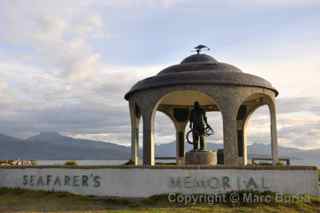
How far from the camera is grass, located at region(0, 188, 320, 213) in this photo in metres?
17.3

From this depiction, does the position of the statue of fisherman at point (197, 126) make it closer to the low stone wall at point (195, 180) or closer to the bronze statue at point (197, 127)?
the bronze statue at point (197, 127)

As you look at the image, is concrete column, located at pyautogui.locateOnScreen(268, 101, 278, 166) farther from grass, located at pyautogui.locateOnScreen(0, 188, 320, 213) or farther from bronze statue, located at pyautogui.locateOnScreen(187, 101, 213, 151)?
grass, located at pyautogui.locateOnScreen(0, 188, 320, 213)

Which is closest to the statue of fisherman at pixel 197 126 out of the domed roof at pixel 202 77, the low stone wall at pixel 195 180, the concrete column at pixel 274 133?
the domed roof at pixel 202 77

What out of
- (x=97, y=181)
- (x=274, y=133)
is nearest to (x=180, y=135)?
(x=274, y=133)

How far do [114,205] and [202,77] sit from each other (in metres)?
9.67

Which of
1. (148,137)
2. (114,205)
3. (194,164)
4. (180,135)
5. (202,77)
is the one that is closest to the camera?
(114,205)

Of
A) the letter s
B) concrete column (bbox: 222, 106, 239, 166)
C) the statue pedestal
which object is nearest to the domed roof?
concrete column (bbox: 222, 106, 239, 166)

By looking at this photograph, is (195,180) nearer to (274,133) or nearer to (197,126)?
(197,126)

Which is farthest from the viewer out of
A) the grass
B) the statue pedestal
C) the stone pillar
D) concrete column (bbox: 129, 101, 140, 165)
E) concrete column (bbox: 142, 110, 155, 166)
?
the stone pillar

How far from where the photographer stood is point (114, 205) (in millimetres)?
18703

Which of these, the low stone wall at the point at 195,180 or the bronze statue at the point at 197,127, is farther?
the bronze statue at the point at 197,127

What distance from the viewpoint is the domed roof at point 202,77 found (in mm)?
24438

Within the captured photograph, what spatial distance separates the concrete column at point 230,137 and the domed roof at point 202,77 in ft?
6.01

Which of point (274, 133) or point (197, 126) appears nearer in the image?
point (197, 126)
